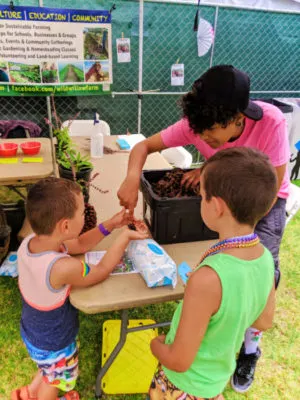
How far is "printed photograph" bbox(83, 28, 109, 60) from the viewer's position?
3.65m

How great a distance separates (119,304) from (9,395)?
1.20m

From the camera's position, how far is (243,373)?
6.25 ft

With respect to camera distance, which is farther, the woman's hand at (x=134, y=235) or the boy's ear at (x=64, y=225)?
the woman's hand at (x=134, y=235)

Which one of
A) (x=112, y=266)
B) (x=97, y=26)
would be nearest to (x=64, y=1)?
(x=97, y=26)

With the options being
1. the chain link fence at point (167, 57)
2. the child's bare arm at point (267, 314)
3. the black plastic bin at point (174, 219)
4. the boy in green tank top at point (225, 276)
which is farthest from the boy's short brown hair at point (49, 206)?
the chain link fence at point (167, 57)

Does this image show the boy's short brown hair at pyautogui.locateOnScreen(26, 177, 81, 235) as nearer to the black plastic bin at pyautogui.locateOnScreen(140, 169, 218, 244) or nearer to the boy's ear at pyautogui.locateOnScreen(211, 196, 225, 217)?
the black plastic bin at pyautogui.locateOnScreen(140, 169, 218, 244)

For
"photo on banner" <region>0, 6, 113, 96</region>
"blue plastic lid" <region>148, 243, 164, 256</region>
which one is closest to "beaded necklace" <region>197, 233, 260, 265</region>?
"blue plastic lid" <region>148, 243, 164, 256</region>

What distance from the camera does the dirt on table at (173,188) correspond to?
153cm

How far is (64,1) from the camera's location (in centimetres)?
457

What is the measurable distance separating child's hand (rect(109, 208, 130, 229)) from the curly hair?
0.53 meters

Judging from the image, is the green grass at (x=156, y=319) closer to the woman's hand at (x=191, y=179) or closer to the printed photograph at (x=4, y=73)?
the woman's hand at (x=191, y=179)

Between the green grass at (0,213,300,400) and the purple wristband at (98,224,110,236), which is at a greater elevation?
the purple wristband at (98,224,110,236)

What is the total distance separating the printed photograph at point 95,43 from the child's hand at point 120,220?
2.81 meters

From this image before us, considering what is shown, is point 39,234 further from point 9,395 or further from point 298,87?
point 298,87
